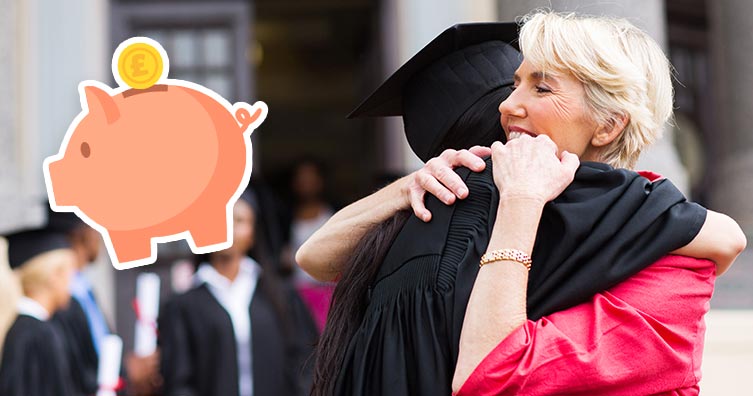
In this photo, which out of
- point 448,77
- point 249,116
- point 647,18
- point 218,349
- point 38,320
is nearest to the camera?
point 448,77

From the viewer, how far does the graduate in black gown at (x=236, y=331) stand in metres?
5.86

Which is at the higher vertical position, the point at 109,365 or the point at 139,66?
the point at 139,66

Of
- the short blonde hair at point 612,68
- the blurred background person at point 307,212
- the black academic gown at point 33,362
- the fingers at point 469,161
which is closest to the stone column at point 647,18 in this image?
the short blonde hair at point 612,68

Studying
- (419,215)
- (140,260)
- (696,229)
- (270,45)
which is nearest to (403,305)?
(419,215)

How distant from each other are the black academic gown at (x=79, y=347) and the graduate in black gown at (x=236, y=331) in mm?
392

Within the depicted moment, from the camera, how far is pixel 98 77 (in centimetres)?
695

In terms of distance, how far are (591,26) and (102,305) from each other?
218 inches

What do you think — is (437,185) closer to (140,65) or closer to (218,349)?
(140,65)

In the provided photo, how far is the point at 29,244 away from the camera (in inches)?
226

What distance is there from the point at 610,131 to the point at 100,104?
144 centimetres

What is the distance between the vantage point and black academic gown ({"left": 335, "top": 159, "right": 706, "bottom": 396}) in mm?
1696

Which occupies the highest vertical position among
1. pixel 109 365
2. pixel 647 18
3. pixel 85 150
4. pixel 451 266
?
pixel 647 18

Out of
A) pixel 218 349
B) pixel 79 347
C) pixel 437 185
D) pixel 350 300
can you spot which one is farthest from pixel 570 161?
pixel 79 347

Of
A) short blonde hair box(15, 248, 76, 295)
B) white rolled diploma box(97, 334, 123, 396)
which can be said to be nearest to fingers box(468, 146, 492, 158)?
short blonde hair box(15, 248, 76, 295)
